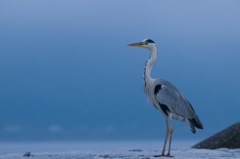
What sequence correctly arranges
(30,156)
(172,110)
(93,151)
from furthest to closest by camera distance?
(93,151), (30,156), (172,110)

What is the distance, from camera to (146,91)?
37.0 feet

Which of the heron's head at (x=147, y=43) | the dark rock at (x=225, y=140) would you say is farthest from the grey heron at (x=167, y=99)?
the dark rock at (x=225, y=140)

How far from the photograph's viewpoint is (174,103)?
35.9 ft

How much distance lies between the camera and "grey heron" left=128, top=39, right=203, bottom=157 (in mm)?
10938

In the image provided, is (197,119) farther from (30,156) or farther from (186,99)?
(30,156)

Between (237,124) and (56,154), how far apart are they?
7.97 m

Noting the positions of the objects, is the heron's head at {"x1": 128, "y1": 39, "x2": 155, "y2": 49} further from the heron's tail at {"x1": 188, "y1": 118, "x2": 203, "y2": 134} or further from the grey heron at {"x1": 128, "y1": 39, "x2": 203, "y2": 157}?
the heron's tail at {"x1": 188, "y1": 118, "x2": 203, "y2": 134}

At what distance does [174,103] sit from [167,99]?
183mm

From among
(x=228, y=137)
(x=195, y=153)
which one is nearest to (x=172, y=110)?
(x=195, y=153)

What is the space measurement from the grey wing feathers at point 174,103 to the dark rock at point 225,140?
6.19 meters

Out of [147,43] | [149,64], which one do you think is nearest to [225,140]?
[149,64]

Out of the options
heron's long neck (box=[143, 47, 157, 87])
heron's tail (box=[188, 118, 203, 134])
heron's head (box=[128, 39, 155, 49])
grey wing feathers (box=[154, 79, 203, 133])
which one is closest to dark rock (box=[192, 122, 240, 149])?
heron's tail (box=[188, 118, 203, 134])

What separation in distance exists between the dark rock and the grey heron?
20.2 feet

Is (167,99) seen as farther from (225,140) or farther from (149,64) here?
(225,140)
